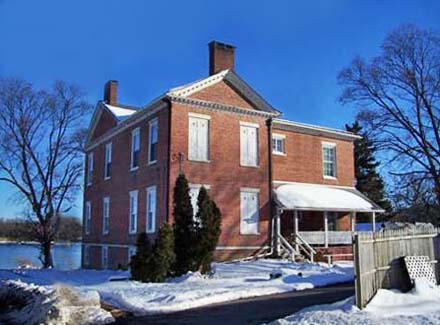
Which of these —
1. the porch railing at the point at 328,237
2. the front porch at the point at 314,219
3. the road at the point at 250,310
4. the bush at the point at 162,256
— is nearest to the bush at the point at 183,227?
the bush at the point at 162,256

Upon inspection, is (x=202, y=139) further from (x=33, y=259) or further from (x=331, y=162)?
(x=33, y=259)

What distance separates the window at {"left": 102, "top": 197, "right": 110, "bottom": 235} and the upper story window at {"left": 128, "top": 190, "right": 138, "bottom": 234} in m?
3.95

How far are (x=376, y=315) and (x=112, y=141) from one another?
2313cm

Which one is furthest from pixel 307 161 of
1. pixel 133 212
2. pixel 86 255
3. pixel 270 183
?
pixel 86 255

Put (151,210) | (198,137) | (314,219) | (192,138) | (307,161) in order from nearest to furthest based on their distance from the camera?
1. (192,138)
2. (198,137)
3. (151,210)
4. (307,161)
5. (314,219)

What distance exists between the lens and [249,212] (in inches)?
990

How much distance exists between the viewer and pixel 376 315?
9.98 m

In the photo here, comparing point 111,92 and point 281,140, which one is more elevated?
point 111,92

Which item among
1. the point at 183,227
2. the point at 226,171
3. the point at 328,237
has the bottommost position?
the point at 328,237

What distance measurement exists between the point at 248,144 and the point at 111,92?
12206 millimetres

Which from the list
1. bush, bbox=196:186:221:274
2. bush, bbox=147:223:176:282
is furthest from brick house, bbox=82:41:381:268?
bush, bbox=147:223:176:282

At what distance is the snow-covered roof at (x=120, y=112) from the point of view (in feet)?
97.8

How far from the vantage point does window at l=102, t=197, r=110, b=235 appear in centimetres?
3020

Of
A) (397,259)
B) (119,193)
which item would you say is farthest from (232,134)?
(397,259)
